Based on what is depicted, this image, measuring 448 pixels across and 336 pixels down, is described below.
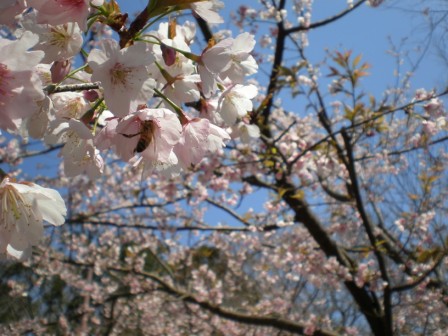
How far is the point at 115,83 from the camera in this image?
75cm

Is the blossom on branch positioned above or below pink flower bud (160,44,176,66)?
below

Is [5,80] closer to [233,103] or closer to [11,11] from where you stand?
[11,11]

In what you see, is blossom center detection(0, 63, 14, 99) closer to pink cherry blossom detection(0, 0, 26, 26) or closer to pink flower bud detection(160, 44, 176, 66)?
pink cherry blossom detection(0, 0, 26, 26)

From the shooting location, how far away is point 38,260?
710 centimetres

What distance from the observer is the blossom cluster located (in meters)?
0.62

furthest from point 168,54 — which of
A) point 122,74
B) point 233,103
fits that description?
point 233,103

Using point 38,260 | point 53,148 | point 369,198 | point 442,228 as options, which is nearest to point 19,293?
point 38,260

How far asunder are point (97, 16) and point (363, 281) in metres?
3.45

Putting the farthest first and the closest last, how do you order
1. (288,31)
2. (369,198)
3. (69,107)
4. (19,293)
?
(19,293) < (369,198) < (288,31) < (69,107)

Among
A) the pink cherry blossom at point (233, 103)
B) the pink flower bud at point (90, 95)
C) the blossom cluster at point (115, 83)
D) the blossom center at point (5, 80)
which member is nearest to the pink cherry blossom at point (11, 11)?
the blossom cluster at point (115, 83)

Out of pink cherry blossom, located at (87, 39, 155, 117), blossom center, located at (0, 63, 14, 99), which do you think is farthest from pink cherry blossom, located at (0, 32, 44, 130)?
pink cherry blossom, located at (87, 39, 155, 117)

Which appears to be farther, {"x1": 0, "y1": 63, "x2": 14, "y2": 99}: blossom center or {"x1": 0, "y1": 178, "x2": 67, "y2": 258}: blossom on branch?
{"x1": 0, "y1": 178, "x2": 67, "y2": 258}: blossom on branch

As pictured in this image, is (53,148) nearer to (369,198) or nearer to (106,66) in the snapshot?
(369,198)

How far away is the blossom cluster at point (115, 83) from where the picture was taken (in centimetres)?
62
